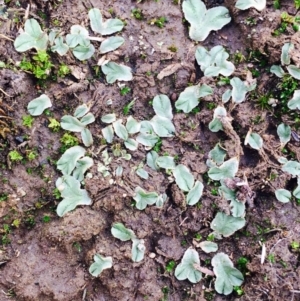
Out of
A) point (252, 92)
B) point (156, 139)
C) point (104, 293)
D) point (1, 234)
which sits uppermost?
point (252, 92)

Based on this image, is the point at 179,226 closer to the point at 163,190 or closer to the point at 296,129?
the point at 163,190

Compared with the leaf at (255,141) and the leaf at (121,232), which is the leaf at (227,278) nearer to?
the leaf at (121,232)

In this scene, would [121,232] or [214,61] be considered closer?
[121,232]

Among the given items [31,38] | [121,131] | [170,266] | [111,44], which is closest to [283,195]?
[170,266]

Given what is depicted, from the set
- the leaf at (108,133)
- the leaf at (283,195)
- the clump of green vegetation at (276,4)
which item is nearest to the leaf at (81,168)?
the leaf at (108,133)

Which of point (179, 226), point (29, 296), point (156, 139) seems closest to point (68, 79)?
point (156, 139)

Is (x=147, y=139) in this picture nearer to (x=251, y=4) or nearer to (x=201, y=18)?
(x=201, y=18)
